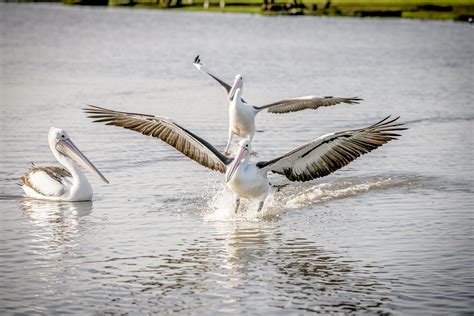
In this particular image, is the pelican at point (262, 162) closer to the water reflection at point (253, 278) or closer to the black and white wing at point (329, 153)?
the black and white wing at point (329, 153)

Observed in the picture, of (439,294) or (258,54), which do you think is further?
(258,54)

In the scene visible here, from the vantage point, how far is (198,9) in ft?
259

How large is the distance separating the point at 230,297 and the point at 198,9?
7138cm

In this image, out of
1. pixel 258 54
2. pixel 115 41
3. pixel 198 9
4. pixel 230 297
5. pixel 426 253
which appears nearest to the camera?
pixel 230 297

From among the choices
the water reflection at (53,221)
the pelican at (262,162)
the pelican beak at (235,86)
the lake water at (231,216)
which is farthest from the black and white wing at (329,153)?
the pelican beak at (235,86)

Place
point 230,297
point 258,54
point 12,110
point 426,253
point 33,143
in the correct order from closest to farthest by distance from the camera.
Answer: point 230,297
point 426,253
point 33,143
point 12,110
point 258,54

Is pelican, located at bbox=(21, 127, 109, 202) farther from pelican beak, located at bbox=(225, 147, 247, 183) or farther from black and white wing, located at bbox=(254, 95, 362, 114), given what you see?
black and white wing, located at bbox=(254, 95, 362, 114)

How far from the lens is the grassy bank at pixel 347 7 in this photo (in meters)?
59.0

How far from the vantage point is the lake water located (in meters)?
8.73

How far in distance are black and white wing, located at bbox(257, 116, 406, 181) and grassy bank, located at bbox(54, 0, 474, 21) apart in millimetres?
45064

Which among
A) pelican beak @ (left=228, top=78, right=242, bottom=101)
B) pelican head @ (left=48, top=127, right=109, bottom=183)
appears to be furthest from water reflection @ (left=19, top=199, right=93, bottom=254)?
pelican beak @ (left=228, top=78, right=242, bottom=101)

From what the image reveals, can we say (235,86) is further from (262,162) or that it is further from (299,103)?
(262,162)

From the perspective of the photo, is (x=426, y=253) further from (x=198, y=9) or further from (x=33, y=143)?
(x=198, y=9)

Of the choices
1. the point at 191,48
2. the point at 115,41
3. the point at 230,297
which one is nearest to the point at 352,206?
the point at 230,297
